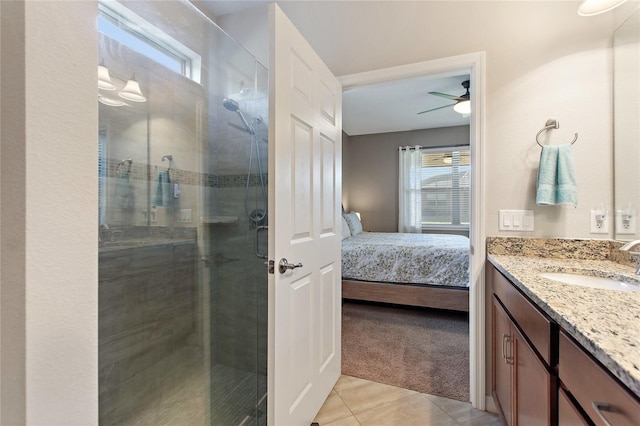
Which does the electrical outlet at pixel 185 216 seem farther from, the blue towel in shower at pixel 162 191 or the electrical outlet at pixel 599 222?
the electrical outlet at pixel 599 222

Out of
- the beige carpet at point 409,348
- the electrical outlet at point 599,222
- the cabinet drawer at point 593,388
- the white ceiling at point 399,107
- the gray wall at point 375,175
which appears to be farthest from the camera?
the gray wall at point 375,175

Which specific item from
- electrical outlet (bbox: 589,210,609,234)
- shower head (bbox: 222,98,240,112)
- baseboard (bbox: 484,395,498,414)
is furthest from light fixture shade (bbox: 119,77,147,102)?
baseboard (bbox: 484,395,498,414)

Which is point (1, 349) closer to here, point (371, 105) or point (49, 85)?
point (49, 85)

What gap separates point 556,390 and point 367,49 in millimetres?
1940

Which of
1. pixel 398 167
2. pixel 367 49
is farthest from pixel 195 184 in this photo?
Result: pixel 398 167

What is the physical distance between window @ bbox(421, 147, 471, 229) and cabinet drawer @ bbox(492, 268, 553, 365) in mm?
4137

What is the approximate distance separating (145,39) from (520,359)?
2121 mm

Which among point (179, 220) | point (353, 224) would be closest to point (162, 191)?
point (179, 220)

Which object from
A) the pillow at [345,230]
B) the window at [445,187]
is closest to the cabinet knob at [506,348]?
the pillow at [345,230]

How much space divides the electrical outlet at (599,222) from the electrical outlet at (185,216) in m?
2.14

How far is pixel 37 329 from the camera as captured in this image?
497mm

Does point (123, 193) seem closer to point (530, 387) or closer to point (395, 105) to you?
point (530, 387)

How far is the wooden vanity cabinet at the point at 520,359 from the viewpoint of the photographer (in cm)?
85

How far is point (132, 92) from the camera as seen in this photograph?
4.23ft
